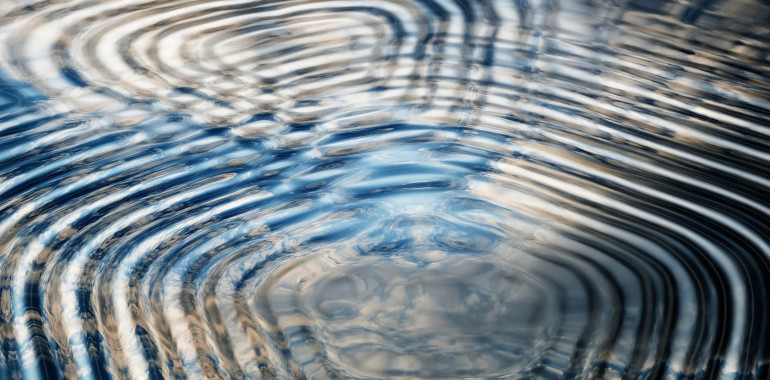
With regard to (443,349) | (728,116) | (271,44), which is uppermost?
(271,44)

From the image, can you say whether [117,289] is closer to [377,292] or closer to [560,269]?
[377,292]

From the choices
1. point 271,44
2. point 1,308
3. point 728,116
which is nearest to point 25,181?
point 1,308

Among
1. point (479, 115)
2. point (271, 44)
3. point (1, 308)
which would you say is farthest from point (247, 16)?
point (1, 308)

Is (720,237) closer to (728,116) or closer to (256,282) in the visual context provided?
(728,116)

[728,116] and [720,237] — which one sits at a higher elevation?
[728,116]

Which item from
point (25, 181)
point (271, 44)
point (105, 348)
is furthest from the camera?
point (271, 44)

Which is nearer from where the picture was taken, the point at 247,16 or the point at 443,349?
the point at 443,349

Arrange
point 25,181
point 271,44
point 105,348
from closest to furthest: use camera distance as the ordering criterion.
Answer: point 105,348 < point 25,181 < point 271,44
